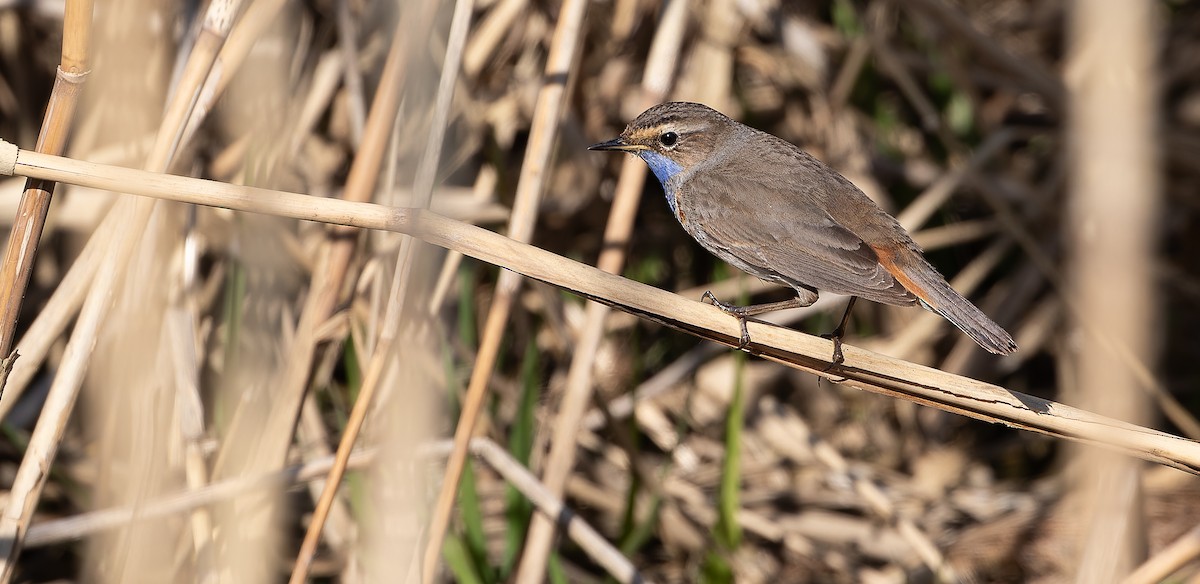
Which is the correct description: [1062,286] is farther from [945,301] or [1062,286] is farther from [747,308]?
[747,308]

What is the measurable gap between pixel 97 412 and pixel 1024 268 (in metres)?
4.36

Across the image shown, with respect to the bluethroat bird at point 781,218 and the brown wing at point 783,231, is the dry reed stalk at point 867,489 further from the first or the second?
the brown wing at point 783,231

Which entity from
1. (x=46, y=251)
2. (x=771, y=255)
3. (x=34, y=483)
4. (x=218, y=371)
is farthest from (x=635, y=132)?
(x=46, y=251)

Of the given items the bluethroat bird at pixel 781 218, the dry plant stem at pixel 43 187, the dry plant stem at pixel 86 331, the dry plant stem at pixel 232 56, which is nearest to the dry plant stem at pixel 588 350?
the bluethroat bird at pixel 781 218

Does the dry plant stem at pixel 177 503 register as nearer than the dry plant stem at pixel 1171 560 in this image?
No

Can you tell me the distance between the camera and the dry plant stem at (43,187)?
2.29 m

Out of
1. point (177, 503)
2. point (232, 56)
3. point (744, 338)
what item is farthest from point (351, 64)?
point (744, 338)

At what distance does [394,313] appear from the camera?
2.92 m

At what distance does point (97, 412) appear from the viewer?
154 inches

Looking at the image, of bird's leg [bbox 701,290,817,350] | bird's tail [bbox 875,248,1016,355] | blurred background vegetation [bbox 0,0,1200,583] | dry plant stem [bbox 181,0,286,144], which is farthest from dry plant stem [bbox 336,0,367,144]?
bird's tail [bbox 875,248,1016,355]

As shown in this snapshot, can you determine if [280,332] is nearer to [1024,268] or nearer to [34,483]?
[34,483]

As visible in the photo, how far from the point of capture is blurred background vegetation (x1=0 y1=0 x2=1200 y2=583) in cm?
362

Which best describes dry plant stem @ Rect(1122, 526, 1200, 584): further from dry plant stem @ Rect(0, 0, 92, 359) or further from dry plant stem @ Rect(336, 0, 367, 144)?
dry plant stem @ Rect(0, 0, 92, 359)

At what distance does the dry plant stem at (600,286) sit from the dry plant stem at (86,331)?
0.40 m
